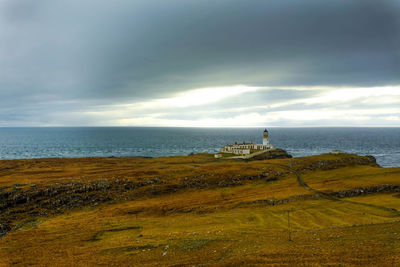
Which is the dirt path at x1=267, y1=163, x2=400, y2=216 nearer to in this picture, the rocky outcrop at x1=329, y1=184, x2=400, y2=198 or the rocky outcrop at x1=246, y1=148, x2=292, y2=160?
the rocky outcrop at x1=329, y1=184, x2=400, y2=198

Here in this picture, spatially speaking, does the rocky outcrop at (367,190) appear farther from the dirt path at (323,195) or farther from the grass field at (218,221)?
the dirt path at (323,195)

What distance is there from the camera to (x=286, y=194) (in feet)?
139

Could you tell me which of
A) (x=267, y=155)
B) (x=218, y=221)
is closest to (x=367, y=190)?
(x=218, y=221)

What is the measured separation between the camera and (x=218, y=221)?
99.0 feet

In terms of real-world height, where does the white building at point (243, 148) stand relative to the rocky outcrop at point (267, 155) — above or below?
above

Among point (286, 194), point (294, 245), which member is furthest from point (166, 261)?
point (286, 194)

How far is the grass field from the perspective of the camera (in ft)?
59.1

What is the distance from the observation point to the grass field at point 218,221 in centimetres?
1800

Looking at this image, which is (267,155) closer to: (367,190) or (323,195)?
(367,190)

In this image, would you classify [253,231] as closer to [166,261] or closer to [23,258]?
[166,261]

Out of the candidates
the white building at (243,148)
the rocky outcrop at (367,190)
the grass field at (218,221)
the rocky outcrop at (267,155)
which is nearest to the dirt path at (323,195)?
the grass field at (218,221)

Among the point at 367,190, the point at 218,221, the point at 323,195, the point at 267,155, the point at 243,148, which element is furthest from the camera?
the point at 243,148

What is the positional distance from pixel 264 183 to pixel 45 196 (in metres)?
41.8

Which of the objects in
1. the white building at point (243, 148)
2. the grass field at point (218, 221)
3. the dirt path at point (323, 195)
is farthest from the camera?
the white building at point (243, 148)
